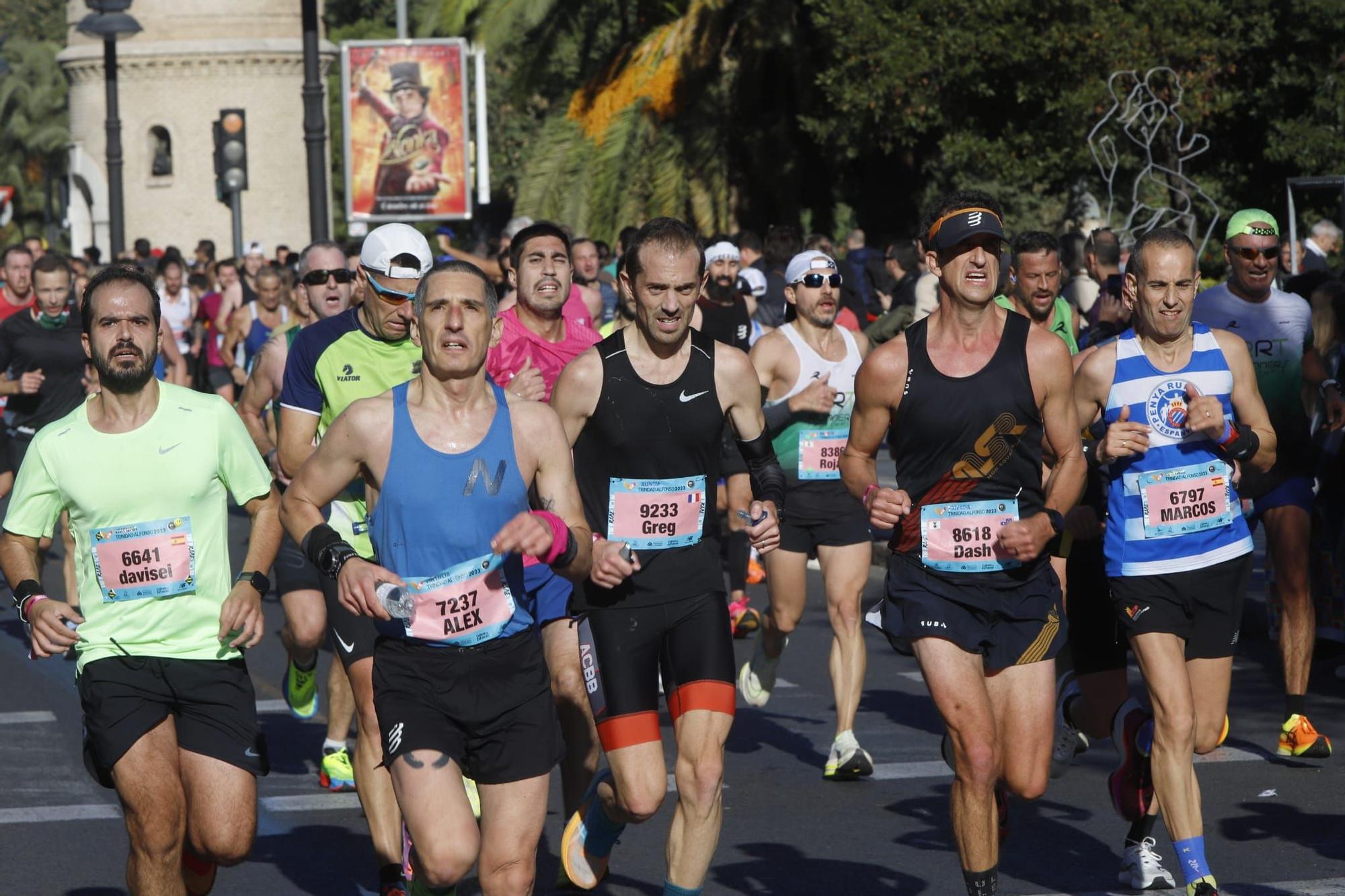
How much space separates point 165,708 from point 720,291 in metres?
8.48

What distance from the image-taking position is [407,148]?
75.9ft

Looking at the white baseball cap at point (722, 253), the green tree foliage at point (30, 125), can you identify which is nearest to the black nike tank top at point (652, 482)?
the white baseball cap at point (722, 253)

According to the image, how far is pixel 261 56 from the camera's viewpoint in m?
55.8

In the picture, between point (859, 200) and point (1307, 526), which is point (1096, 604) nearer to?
point (1307, 526)

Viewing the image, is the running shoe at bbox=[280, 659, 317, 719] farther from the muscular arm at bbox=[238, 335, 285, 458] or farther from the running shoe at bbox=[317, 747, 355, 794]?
the muscular arm at bbox=[238, 335, 285, 458]

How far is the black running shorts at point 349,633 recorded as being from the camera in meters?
6.38

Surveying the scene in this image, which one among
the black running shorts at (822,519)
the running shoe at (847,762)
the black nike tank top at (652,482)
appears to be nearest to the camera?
the black nike tank top at (652,482)

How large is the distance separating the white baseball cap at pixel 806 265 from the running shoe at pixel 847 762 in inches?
84.4

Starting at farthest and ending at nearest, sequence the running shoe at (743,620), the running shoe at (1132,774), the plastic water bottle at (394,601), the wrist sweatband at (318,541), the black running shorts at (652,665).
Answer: the running shoe at (743,620), the running shoe at (1132,774), the black running shorts at (652,665), the wrist sweatband at (318,541), the plastic water bottle at (394,601)

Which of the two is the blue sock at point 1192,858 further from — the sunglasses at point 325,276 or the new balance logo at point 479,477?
the sunglasses at point 325,276

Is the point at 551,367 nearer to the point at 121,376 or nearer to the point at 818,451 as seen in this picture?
the point at 818,451

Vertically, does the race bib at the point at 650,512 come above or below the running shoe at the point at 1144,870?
above

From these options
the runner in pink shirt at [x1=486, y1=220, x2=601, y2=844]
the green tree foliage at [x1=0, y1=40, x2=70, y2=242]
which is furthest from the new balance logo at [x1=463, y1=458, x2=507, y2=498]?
the green tree foliage at [x1=0, y1=40, x2=70, y2=242]

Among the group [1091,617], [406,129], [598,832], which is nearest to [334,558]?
[598,832]
